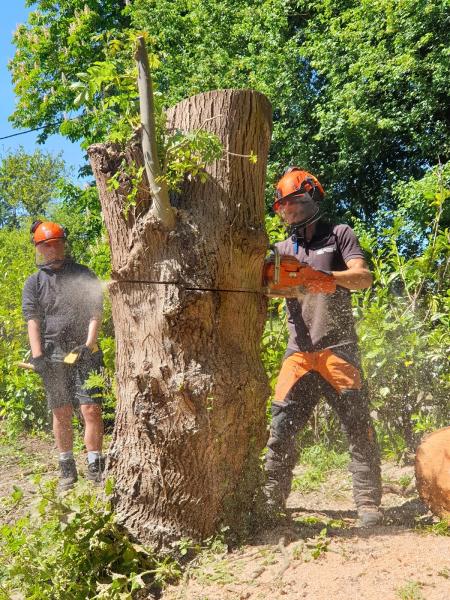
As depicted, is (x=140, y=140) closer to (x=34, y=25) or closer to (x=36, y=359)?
(x=36, y=359)

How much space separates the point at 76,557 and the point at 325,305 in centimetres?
176

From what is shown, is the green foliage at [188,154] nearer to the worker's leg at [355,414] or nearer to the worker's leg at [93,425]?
the worker's leg at [355,414]

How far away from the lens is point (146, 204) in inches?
107

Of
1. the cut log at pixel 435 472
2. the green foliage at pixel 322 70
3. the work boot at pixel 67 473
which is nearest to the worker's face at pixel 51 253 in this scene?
the work boot at pixel 67 473

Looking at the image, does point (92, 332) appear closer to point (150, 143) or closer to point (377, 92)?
point (150, 143)

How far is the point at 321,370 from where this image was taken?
130 inches

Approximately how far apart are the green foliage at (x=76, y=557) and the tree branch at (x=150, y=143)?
1.20 metres

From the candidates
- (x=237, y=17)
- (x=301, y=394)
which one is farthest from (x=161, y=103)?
(x=237, y=17)

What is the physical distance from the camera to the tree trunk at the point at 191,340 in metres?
2.63

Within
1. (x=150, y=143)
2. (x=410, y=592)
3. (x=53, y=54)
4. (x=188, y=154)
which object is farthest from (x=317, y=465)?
(x=53, y=54)

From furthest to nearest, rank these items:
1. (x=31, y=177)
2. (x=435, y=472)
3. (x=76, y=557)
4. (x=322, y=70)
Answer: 1. (x=31, y=177)
2. (x=322, y=70)
3. (x=435, y=472)
4. (x=76, y=557)

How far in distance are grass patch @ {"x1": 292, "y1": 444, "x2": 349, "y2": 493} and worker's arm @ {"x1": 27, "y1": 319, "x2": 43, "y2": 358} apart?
2.00m

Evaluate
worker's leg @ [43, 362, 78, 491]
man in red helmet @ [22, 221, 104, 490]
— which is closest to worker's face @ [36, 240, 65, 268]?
man in red helmet @ [22, 221, 104, 490]

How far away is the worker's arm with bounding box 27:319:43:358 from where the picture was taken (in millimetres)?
4375
